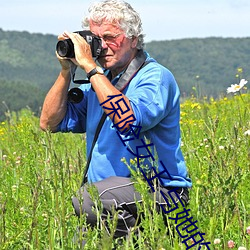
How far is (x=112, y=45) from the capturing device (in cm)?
357

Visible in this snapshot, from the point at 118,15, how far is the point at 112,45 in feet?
0.52

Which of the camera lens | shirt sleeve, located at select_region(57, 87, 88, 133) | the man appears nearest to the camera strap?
the man

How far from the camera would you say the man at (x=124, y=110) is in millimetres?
3262

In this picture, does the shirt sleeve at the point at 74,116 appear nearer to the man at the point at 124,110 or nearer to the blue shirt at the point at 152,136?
the man at the point at 124,110

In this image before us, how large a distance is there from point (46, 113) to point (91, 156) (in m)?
0.50

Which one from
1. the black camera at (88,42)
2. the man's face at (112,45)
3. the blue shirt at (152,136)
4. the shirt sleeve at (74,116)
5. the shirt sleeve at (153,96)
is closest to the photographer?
the shirt sleeve at (153,96)

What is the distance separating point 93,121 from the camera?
3.68m

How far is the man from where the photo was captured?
326 centimetres

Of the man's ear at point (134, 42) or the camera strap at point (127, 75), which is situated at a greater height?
the man's ear at point (134, 42)

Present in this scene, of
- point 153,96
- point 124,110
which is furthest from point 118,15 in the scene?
point 124,110

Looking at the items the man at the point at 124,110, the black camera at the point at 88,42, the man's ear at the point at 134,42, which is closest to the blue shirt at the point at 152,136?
the man at the point at 124,110

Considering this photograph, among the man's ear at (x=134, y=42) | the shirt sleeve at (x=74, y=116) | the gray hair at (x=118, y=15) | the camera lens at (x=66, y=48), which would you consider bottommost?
the shirt sleeve at (x=74, y=116)

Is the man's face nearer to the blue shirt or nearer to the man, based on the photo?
the man

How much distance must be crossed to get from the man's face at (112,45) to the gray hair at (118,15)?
3cm
